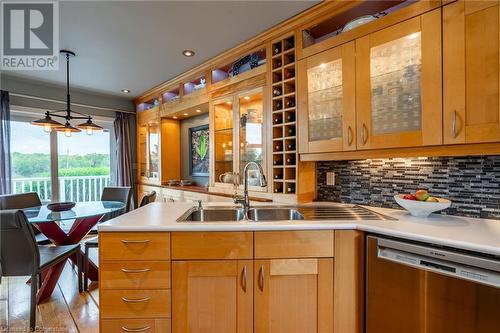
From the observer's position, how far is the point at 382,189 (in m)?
1.89

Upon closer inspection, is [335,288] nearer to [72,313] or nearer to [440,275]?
[440,275]

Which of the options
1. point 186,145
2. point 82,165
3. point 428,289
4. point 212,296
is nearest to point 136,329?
point 212,296

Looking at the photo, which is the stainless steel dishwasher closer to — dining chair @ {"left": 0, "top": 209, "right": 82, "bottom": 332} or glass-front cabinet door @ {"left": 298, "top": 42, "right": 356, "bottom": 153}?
glass-front cabinet door @ {"left": 298, "top": 42, "right": 356, "bottom": 153}

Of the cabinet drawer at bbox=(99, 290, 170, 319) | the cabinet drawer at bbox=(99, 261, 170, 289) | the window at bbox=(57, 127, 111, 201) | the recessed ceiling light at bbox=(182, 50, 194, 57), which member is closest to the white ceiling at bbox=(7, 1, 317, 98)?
the recessed ceiling light at bbox=(182, 50, 194, 57)

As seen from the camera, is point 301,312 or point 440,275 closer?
point 440,275

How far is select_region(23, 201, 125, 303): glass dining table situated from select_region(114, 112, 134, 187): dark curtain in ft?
4.93

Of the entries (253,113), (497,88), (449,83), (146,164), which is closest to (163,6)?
(253,113)

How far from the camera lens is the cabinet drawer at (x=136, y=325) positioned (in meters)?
1.38

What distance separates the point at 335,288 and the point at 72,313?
6.88 ft

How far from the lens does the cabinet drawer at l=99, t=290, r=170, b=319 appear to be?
1.38 meters

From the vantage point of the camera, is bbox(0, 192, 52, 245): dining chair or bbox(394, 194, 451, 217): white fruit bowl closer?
bbox(394, 194, 451, 217): white fruit bowl

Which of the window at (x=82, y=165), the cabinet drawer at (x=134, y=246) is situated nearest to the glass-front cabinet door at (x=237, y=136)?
the cabinet drawer at (x=134, y=246)

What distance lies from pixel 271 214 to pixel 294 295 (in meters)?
0.68

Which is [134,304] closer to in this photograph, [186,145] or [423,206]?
[423,206]
